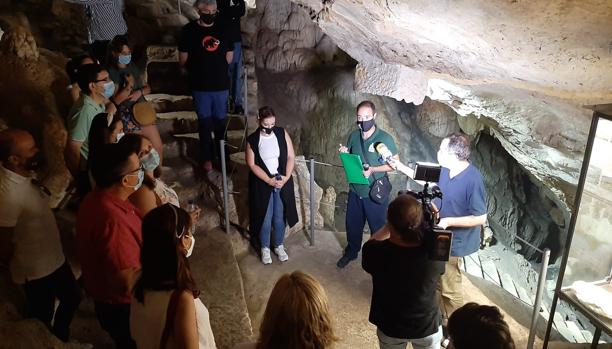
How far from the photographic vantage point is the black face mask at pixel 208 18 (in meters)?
5.37

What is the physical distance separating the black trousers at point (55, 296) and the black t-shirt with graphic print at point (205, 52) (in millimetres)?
3014

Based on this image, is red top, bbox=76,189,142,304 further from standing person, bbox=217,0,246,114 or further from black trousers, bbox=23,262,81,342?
standing person, bbox=217,0,246,114

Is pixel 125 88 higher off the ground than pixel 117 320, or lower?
higher

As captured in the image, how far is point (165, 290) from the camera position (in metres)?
2.14

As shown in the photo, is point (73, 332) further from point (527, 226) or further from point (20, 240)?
point (527, 226)

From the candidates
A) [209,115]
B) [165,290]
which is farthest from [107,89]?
[165,290]

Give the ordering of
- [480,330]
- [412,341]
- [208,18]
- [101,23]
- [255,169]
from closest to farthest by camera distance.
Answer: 1. [480,330]
2. [412,341]
3. [255,169]
4. [208,18]
5. [101,23]

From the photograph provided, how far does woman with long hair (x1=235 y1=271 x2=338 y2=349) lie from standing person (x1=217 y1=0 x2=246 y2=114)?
4.24m

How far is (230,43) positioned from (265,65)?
447cm

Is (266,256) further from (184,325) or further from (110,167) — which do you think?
(184,325)

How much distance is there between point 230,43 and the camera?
5.66 meters

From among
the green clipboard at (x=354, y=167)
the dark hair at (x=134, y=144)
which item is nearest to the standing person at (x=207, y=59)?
the green clipboard at (x=354, y=167)

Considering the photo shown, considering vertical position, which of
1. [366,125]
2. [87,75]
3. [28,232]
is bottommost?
[28,232]

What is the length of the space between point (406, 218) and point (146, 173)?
1.94 meters
